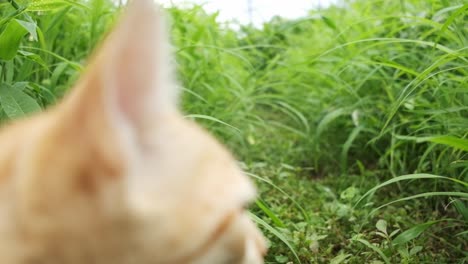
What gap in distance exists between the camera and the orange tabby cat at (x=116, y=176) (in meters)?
0.48

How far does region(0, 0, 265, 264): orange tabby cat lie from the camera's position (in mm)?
478

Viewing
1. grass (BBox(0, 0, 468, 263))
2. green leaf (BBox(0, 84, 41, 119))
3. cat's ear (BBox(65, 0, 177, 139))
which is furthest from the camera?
grass (BBox(0, 0, 468, 263))

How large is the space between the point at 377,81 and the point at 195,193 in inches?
68.0

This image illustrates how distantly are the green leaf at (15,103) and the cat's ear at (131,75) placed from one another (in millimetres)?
655

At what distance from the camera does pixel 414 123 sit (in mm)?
1840

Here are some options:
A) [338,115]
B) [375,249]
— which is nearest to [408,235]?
[375,249]

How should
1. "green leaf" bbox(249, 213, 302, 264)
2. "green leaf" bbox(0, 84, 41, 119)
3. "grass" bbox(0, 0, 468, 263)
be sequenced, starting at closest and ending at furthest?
"green leaf" bbox(0, 84, 41, 119), "green leaf" bbox(249, 213, 302, 264), "grass" bbox(0, 0, 468, 263)

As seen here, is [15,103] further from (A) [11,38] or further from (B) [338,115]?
(B) [338,115]

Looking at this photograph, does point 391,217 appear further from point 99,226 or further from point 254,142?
point 99,226

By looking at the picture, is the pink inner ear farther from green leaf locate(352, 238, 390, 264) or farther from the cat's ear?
green leaf locate(352, 238, 390, 264)

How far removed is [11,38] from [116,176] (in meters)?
0.80

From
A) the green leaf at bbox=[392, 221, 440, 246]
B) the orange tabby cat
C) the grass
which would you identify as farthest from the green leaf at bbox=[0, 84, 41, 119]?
the green leaf at bbox=[392, 221, 440, 246]

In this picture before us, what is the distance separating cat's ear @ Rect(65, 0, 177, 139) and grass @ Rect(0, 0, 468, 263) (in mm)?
665

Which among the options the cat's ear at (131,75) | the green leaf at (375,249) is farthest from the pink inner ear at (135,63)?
the green leaf at (375,249)
